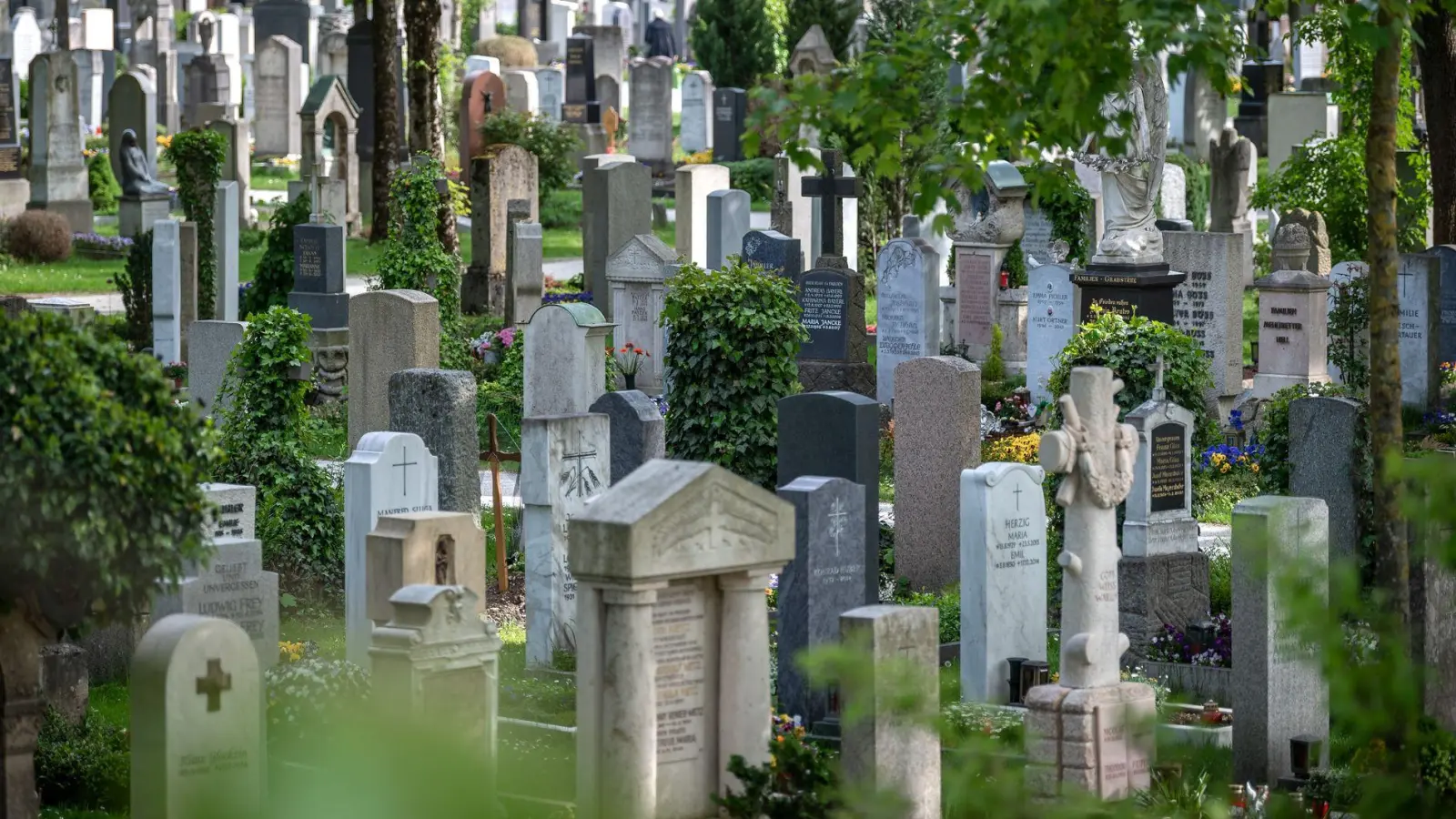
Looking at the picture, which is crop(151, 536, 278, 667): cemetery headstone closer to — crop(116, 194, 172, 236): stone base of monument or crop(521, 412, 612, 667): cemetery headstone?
crop(521, 412, 612, 667): cemetery headstone

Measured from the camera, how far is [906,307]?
17516 millimetres

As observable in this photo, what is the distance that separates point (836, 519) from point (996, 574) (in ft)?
3.14

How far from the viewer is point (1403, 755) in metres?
2.69

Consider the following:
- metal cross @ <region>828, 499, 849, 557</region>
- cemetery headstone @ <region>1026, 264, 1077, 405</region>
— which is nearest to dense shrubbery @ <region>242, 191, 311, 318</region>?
cemetery headstone @ <region>1026, 264, 1077, 405</region>

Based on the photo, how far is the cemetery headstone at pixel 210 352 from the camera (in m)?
14.4

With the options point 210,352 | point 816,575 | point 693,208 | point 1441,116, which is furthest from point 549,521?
point 693,208

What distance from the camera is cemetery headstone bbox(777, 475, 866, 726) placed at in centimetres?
933

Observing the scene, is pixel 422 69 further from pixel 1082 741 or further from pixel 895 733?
pixel 895 733

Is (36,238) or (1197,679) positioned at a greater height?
(36,238)

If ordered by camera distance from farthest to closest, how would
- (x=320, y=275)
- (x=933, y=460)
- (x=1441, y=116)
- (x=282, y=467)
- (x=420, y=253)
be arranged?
(x=1441, y=116) < (x=320, y=275) < (x=420, y=253) < (x=933, y=460) < (x=282, y=467)

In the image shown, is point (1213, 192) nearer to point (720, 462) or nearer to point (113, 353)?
point (720, 462)

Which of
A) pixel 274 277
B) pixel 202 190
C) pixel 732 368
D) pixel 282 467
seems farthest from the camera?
pixel 202 190

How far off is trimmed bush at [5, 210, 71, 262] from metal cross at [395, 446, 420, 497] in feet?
56.3

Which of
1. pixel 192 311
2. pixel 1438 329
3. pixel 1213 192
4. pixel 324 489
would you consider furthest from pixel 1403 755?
pixel 1213 192
